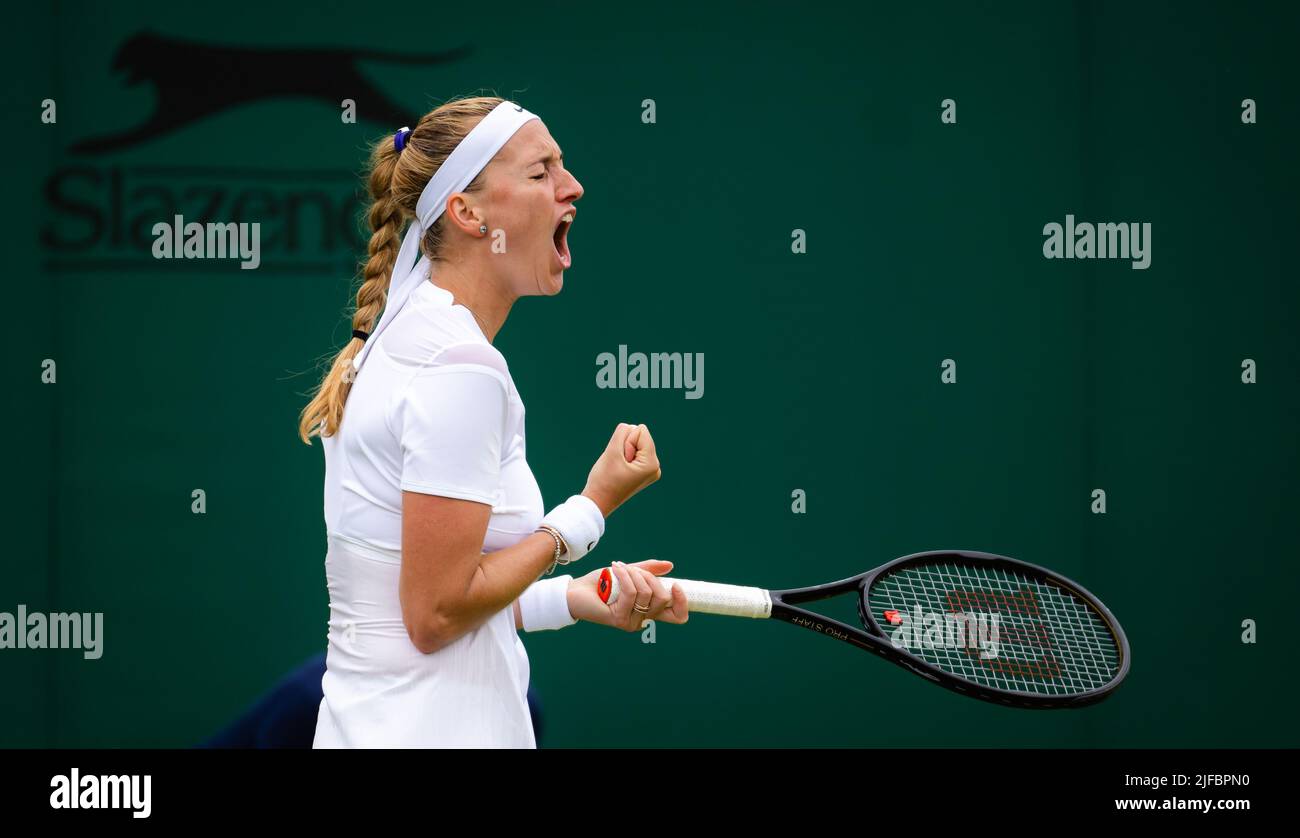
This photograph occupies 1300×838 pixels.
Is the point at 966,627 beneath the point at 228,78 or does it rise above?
beneath

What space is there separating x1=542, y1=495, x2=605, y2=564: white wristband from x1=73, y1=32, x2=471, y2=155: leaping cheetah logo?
233 centimetres

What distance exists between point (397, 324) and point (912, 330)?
2.46 meters

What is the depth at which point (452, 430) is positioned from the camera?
59.2 inches

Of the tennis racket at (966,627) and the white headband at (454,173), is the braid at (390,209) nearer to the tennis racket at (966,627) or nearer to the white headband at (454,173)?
the white headband at (454,173)

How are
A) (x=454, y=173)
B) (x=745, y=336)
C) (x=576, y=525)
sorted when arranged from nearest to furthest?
(x=576, y=525) < (x=454, y=173) < (x=745, y=336)

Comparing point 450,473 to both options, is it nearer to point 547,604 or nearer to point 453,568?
point 453,568

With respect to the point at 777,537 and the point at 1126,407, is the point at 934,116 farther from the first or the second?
the point at 777,537

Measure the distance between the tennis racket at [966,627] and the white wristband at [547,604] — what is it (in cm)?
16

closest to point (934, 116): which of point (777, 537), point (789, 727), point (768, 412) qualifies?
point (768, 412)

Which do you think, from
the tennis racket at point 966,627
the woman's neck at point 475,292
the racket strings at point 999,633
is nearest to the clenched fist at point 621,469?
the tennis racket at point 966,627

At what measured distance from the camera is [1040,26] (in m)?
3.83

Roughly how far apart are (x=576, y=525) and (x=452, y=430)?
259 millimetres

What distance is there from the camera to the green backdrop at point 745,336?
3.68m

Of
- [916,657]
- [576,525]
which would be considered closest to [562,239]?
[576,525]
